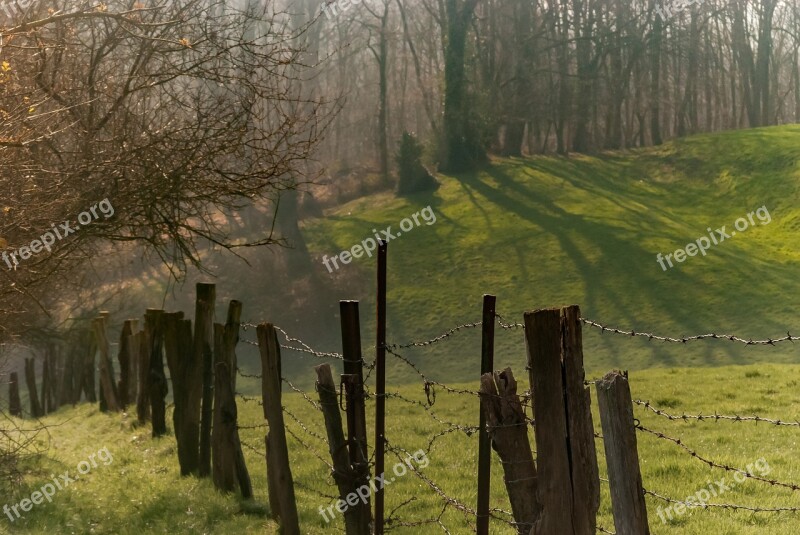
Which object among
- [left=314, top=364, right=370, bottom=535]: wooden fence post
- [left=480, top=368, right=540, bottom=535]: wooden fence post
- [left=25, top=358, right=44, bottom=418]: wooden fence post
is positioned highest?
[left=480, top=368, right=540, bottom=535]: wooden fence post

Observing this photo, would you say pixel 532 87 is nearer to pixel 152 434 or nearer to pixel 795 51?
pixel 795 51

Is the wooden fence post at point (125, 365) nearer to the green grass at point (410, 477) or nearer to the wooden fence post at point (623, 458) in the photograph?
the green grass at point (410, 477)

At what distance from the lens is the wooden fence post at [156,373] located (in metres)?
14.1

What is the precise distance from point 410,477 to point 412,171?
39754 mm

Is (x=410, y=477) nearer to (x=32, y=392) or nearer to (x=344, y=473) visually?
(x=344, y=473)

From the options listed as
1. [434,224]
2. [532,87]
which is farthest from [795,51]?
[434,224]

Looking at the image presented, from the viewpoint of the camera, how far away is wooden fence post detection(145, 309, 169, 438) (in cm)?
1413

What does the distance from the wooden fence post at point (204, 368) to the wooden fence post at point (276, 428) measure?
8.24 feet

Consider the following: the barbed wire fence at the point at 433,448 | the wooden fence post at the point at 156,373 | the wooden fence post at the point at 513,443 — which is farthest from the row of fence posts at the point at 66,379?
the wooden fence post at the point at 513,443

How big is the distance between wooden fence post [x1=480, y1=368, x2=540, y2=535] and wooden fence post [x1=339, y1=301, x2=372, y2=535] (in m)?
2.11

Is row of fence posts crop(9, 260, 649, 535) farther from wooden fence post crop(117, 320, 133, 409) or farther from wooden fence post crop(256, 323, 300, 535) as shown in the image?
wooden fence post crop(117, 320, 133, 409)

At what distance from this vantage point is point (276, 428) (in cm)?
803

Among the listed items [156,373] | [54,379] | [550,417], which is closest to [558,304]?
[54,379]

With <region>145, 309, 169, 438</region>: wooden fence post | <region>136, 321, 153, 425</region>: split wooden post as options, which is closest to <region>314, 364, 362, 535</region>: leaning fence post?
<region>145, 309, 169, 438</region>: wooden fence post
